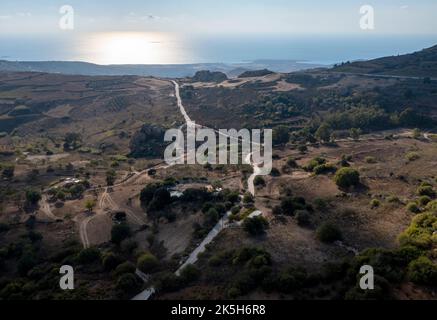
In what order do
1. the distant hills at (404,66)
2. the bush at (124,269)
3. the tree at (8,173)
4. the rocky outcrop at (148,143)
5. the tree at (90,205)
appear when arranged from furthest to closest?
1. the distant hills at (404,66)
2. the rocky outcrop at (148,143)
3. the tree at (8,173)
4. the tree at (90,205)
5. the bush at (124,269)

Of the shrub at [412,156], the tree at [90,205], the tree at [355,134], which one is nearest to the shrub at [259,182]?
the tree at [90,205]

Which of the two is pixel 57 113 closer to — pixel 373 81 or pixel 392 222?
pixel 373 81

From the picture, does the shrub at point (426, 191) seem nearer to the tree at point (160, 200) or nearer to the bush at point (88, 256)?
the tree at point (160, 200)

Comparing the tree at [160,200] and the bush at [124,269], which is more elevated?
the tree at [160,200]

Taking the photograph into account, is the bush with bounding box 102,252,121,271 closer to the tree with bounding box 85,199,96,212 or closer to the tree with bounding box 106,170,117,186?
the tree with bounding box 85,199,96,212

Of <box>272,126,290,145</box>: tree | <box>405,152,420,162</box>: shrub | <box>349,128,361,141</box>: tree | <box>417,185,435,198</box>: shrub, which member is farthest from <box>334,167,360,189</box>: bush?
<box>272,126,290,145</box>: tree
